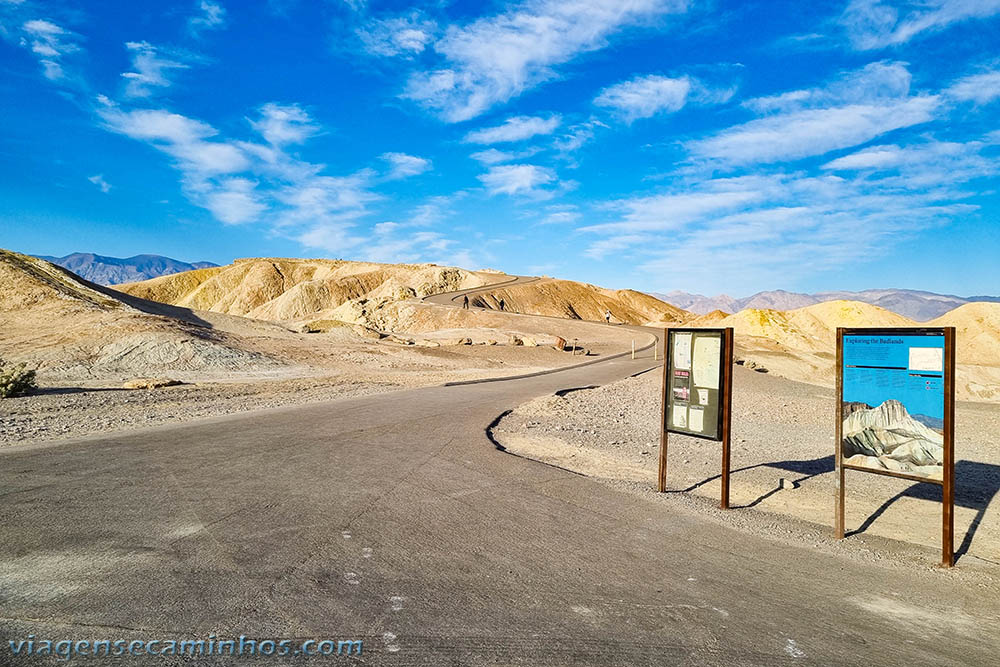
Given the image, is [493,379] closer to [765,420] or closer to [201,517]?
[765,420]

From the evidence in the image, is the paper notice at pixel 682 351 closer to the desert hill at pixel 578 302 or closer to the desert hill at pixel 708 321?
the desert hill at pixel 708 321

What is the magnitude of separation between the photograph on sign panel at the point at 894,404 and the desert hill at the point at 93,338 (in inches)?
1097

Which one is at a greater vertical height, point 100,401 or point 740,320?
point 740,320

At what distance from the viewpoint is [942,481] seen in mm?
5305

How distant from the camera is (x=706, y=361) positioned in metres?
7.33

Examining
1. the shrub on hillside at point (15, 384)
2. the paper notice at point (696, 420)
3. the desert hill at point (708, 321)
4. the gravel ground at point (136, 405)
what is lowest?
the gravel ground at point (136, 405)

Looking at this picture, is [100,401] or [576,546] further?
[100,401]

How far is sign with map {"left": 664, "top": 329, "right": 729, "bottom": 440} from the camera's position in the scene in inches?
282

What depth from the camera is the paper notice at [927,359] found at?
5.43 meters

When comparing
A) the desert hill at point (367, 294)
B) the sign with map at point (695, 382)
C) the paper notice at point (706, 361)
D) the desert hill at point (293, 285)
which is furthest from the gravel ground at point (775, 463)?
the desert hill at point (293, 285)

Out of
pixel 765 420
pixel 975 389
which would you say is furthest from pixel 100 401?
pixel 975 389

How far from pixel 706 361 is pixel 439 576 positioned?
4546 millimetres

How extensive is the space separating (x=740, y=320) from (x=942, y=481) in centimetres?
5640

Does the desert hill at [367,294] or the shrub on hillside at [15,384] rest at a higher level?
the desert hill at [367,294]
